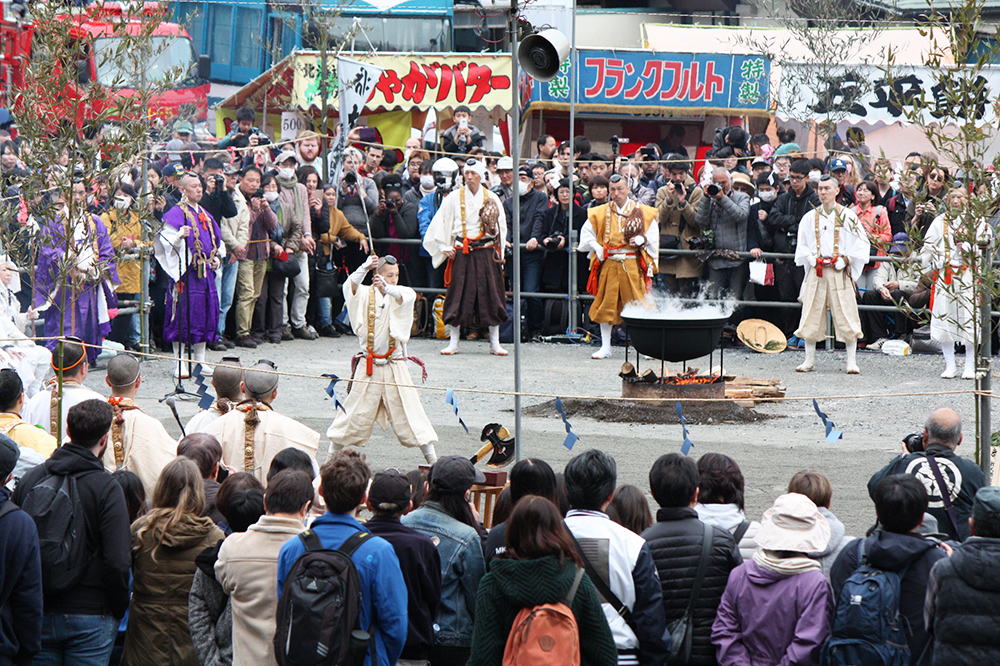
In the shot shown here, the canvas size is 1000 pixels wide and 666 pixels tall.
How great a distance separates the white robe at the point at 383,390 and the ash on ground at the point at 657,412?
2.02 metres

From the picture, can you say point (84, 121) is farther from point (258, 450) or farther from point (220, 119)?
point (220, 119)

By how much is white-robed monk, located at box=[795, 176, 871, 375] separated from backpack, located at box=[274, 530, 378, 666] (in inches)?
341

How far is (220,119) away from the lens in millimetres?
21812

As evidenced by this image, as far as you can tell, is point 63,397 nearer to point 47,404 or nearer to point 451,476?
point 47,404

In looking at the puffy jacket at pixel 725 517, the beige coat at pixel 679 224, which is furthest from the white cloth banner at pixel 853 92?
the puffy jacket at pixel 725 517

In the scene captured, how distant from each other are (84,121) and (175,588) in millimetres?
3339

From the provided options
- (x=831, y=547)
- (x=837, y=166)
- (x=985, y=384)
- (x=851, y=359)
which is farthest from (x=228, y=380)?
(x=837, y=166)

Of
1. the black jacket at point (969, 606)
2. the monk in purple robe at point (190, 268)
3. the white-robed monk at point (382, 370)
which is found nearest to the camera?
the black jacket at point (969, 606)

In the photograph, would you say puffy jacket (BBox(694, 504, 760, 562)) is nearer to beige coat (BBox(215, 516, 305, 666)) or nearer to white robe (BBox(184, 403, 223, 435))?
beige coat (BBox(215, 516, 305, 666))

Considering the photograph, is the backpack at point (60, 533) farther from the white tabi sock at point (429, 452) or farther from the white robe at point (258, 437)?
the white tabi sock at point (429, 452)

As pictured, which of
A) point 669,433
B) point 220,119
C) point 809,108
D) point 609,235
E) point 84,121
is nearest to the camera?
point 84,121

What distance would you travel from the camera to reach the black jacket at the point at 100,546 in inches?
164

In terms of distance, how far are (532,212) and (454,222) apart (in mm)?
1300

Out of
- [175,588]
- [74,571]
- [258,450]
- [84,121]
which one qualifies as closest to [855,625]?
[175,588]
